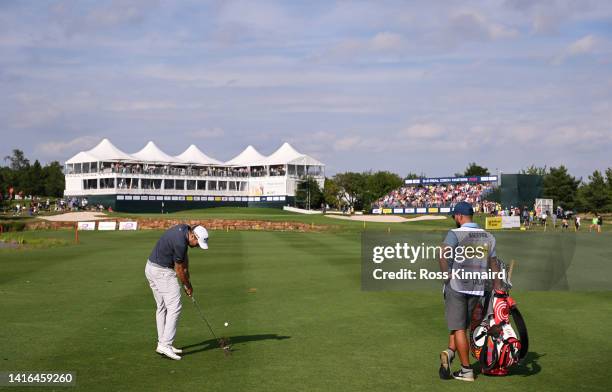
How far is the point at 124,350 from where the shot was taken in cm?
1192

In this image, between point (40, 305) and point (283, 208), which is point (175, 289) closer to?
point (40, 305)

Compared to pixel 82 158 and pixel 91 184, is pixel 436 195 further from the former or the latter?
pixel 82 158

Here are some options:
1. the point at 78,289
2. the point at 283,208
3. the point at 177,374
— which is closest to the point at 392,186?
the point at 283,208

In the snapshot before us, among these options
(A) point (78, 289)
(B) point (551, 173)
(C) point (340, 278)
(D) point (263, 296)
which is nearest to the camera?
(D) point (263, 296)

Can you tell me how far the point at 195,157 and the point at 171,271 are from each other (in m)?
125

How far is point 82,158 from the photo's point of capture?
12794 cm

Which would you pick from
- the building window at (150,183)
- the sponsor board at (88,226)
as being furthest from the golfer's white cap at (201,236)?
the building window at (150,183)

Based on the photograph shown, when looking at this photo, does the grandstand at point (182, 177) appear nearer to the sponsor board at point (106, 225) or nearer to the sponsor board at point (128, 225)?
the sponsor board at point (128, 225)

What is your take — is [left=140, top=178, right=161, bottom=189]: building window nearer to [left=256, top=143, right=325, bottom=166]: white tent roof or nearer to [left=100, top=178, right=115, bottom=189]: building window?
[left=100, top=178, right=115, bottom=189]: building window

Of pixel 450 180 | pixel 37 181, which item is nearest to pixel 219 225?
pixel 450 180

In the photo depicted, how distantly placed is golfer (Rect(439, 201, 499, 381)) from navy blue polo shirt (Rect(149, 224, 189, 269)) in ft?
13.3

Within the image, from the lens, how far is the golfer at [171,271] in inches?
442

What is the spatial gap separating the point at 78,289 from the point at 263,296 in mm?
5419

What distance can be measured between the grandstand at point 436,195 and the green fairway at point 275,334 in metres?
70.7
